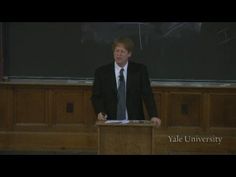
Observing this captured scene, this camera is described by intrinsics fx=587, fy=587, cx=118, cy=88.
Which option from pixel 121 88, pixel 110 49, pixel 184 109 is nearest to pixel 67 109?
pixel 110 49

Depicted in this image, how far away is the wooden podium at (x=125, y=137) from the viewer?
5751 millimetres

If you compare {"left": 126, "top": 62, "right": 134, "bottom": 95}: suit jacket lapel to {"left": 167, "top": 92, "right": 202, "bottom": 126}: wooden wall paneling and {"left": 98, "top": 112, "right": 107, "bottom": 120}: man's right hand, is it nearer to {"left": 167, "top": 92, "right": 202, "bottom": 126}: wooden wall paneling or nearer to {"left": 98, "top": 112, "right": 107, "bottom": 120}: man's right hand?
{"left": 98, "top": 112, "right": 107, "bottom": 120}: man's right hand

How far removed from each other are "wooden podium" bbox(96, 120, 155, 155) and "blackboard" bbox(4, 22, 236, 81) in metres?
3.06

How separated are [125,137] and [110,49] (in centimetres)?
315

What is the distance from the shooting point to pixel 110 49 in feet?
28.6

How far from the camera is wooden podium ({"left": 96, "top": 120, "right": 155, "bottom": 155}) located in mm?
5751

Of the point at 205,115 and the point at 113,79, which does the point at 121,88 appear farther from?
the point at 205,115

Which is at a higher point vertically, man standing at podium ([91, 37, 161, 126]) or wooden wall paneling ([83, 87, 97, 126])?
man standing at podium ([91, 37, 161, 126])

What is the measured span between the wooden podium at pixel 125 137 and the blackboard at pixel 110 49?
10.0 feet

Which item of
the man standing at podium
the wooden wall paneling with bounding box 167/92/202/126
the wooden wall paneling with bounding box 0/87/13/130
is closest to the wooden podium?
the man standing at podium
